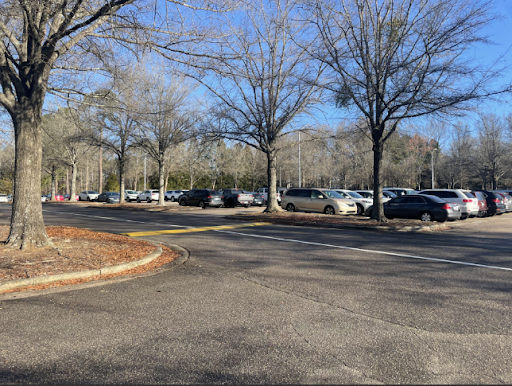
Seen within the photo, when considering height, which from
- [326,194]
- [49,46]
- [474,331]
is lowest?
[474,331]

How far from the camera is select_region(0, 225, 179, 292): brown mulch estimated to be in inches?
249

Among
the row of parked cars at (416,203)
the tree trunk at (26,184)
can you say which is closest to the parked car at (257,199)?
the row of parked cars at (416,203)

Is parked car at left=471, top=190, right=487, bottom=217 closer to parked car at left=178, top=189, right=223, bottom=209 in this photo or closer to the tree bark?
the tree bark

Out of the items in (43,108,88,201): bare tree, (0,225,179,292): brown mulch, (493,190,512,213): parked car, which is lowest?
(0,225,179,292): brown mulch

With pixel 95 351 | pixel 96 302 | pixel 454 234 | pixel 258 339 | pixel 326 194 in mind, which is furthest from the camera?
pixel 326 194

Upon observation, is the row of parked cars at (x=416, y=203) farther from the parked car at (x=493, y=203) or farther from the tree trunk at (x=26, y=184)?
the tree trunk at (x=26, y=184)

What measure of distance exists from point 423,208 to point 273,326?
49.1 ft

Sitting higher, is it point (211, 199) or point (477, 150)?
point (477, 150)

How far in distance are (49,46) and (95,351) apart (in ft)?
24.0

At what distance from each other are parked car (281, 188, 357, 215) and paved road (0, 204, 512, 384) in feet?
42.6

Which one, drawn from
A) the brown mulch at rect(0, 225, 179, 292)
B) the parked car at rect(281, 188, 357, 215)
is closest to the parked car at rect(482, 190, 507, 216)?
the parked car at rect(281, 188, 357, 215)

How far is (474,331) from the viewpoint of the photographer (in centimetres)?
405

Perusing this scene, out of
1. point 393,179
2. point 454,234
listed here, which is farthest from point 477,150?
point 454,234

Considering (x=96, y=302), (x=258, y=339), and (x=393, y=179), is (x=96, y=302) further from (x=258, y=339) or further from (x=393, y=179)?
(x=393, y=179)
